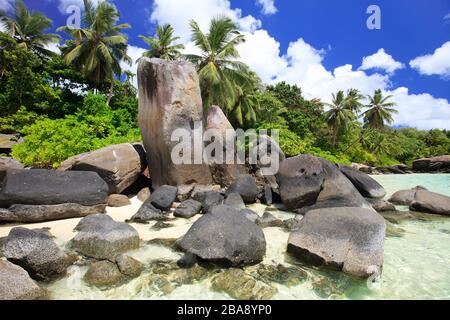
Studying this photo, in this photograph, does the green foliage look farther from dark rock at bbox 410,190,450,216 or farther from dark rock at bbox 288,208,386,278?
dark rock at bbox 410,190,450,216

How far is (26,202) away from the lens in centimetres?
589

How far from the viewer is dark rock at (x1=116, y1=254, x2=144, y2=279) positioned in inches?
148

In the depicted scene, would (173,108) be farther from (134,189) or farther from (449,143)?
(449,143)

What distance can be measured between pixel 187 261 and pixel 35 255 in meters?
1.97

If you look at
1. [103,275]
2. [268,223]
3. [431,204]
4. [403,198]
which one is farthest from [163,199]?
[403,198]

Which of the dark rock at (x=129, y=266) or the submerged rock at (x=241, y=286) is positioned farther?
the dark rock at (x=129, y=266)

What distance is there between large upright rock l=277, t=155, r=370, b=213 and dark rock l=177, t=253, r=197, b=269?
14.1 ft

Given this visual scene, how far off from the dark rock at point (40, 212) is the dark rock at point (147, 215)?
1188 millimetres

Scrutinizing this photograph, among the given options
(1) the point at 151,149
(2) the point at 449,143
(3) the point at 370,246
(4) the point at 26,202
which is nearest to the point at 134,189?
(1) the point at 151,149

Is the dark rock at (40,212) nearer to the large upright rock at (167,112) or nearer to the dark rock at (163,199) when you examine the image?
the dark rock at (163,199)

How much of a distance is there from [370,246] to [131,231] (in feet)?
12.4

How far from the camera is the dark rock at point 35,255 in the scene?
359 centimetres

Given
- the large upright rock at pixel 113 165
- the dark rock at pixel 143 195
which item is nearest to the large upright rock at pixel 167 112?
the dark rock at pixel 143 195

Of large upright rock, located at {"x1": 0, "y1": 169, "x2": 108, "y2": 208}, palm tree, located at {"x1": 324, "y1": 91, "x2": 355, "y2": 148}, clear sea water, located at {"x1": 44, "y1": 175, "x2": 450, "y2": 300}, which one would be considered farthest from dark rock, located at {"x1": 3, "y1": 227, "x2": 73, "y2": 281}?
palm tree, located at {"x1": 324, "y1": 91, "x2": 355, "y2": 148}
